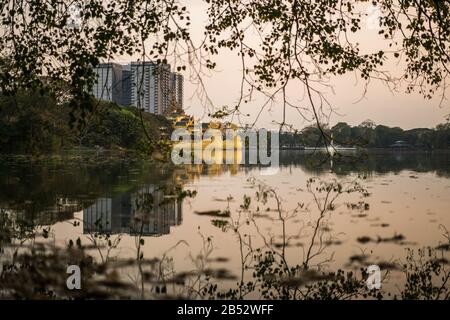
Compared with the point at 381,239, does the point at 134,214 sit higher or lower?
higher


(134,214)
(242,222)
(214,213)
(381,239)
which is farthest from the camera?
(214,213)

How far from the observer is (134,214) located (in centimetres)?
1407

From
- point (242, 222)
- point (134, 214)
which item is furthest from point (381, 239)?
point (134, 214)

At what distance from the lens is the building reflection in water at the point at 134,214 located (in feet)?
38.2

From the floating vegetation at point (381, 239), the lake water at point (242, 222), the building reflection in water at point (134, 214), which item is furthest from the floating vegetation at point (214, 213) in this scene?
the floating vegetation at point (381, 239)

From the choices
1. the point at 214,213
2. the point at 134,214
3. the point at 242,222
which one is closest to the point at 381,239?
the point at 242,222

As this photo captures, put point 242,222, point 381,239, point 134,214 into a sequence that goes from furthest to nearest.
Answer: point 134,214, point 242,222, point 381,239

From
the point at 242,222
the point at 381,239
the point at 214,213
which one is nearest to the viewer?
the point at 381,239

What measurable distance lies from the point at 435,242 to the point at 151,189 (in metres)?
13.3

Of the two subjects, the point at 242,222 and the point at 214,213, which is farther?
the point at 214,213

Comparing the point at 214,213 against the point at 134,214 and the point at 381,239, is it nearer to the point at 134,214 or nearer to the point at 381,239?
the point at 134,214

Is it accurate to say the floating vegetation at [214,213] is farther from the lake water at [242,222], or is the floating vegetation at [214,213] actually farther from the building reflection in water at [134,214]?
the building reflection in water at [134,214]
